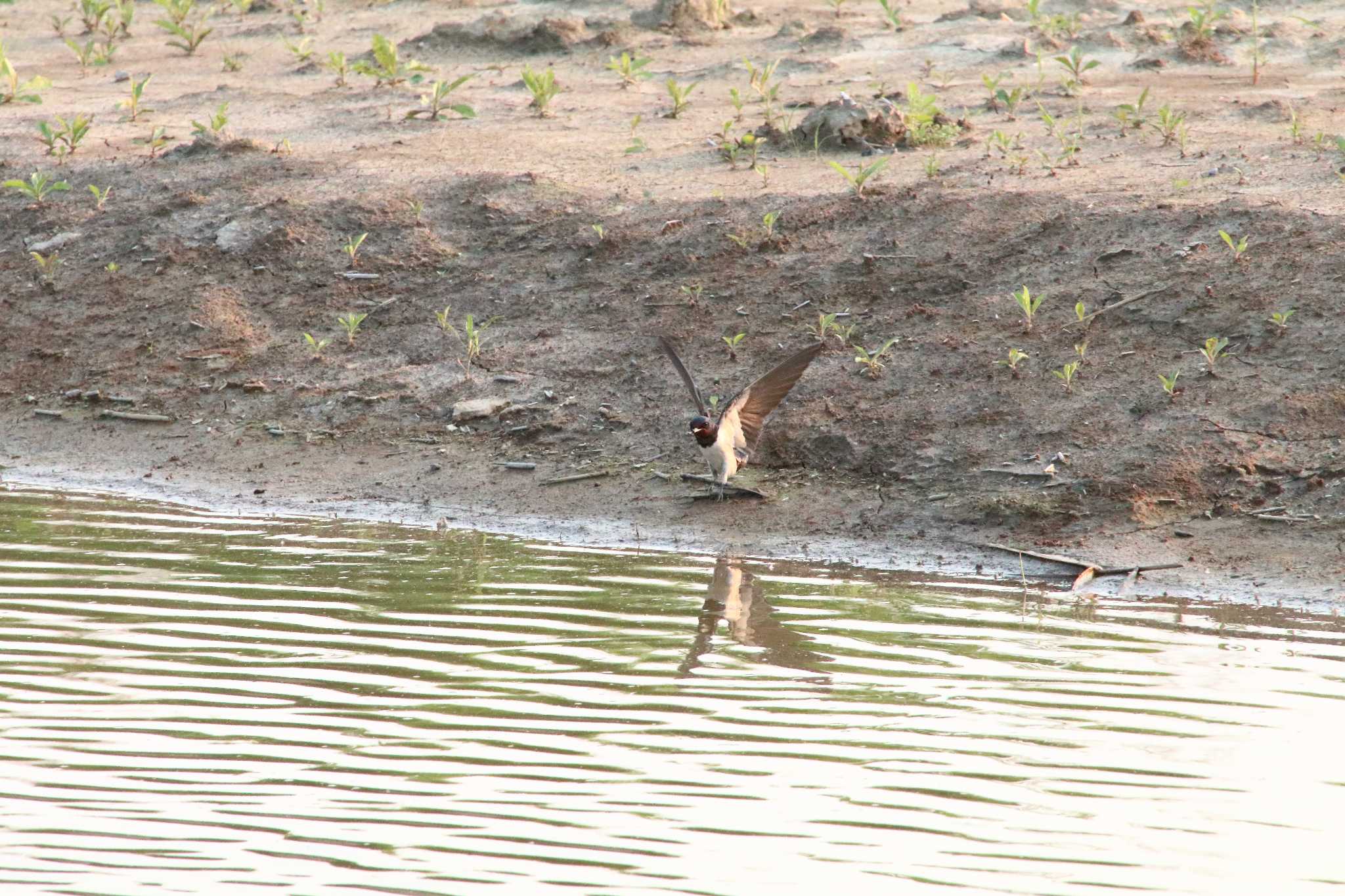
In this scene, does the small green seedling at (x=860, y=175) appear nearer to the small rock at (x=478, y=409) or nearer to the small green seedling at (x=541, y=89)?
the small rock at (x=478, y=409)

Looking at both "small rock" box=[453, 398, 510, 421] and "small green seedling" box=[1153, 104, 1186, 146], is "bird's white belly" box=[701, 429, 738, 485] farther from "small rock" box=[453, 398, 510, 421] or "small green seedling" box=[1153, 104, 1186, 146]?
"small green seedling" box=[1153, 104, 1186, 146]

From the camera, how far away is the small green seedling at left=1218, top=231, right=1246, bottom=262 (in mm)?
7844

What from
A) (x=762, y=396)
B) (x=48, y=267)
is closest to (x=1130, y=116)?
(x=762, y=396)

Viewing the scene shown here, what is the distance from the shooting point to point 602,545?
705cm

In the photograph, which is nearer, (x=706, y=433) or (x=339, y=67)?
(x=706, y=433)

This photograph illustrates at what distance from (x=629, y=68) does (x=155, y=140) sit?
338 cm

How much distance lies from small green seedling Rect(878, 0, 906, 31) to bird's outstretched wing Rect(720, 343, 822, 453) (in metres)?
6.08

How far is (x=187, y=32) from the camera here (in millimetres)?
14008

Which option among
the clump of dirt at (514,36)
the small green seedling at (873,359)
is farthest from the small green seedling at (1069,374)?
the clump of dirt at (514,36)

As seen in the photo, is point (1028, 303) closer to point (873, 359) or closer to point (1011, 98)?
point (873, 359)

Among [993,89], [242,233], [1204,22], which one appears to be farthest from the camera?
[1204,22]

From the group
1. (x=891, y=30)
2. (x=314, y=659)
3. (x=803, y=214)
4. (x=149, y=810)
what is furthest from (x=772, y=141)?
(x=149, y=810)

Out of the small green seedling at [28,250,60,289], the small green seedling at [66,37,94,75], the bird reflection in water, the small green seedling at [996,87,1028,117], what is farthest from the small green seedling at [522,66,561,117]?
the bird reflection in water

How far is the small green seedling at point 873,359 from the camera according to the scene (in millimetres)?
7820
